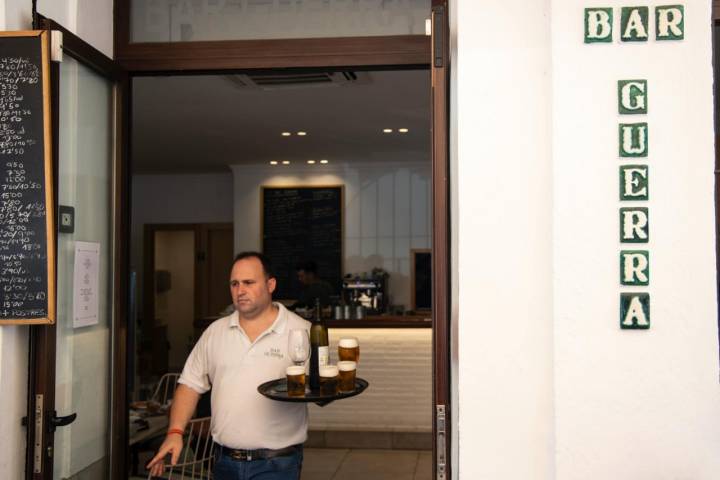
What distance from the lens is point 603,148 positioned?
7.28 ft

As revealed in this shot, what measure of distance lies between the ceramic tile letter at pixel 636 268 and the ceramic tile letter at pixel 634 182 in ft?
0.54

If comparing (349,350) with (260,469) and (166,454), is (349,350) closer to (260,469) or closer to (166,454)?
(260,469)

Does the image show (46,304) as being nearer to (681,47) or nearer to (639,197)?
(639,197)

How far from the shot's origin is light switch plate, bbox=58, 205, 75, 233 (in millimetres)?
2699

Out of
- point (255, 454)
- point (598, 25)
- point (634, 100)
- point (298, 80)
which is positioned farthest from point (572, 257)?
point (298, 80)

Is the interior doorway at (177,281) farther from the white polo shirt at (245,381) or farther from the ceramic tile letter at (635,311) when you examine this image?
the ceramic tile letter at (635,311)

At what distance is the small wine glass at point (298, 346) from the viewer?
298 cm

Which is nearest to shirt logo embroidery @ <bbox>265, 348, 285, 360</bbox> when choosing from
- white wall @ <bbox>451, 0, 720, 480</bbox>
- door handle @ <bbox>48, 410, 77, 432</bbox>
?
door handle @ <bbox>48, 410, 77, 432</bbox>

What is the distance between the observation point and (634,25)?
2225mm

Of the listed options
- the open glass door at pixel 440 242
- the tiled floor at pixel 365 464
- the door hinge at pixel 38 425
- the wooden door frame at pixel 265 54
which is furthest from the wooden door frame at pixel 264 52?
the tiled floor at pixel 365 464

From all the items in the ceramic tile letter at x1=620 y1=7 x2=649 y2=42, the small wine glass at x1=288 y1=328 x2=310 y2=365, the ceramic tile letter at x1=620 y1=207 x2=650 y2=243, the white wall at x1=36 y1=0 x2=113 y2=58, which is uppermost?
the white wall at x1=36 y1=0 x2=113 y2=58

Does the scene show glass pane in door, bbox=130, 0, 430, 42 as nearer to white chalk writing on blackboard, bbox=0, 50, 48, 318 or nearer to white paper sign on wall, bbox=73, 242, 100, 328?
white chalk writing on blackboard, bbox=0, 50, 48, 318

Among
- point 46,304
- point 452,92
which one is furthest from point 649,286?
point 46,304

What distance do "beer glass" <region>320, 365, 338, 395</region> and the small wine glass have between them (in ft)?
0.36
